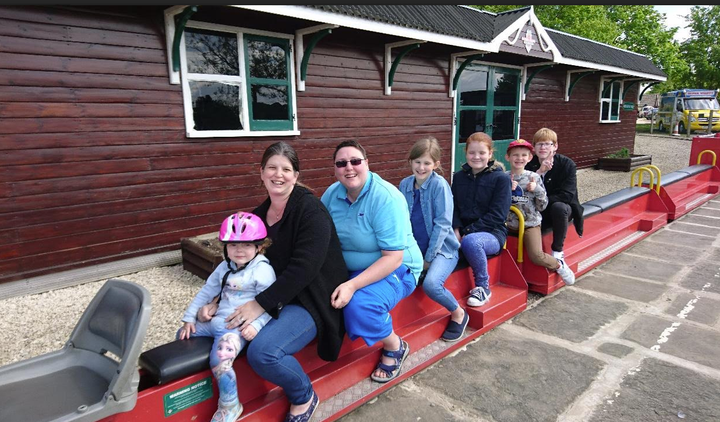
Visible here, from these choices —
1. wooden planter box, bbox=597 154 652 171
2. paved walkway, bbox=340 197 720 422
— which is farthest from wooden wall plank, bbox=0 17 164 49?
wooden planter box, bbox=597 154 652 171

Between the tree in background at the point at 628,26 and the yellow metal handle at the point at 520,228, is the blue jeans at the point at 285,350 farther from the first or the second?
the tree in background at the point at 628,26

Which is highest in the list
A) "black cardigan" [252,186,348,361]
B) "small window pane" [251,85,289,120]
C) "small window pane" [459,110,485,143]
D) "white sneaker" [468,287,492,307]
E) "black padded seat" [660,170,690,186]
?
"small window pane" [251,85,289,120]

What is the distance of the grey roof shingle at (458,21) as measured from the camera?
19.2ft

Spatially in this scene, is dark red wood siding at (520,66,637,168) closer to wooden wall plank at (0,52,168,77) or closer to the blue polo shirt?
wooden wall plank at (0,52,168,77)

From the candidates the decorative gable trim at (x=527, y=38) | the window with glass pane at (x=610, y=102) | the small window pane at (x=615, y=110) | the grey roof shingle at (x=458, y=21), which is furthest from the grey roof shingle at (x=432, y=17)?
the small window pane at (x=615, y=110)

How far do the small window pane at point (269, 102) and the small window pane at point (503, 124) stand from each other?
5.26 metres

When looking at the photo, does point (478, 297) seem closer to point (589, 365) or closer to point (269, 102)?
point (589, 365)

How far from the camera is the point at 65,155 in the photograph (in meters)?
4.32

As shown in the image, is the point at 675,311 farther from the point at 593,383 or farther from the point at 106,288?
the point at 106,288

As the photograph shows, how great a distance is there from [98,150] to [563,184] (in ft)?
15.0

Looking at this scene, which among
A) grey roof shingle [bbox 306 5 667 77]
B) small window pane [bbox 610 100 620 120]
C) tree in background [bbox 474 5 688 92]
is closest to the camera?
grey roof shingle [bbox 306 5 667 77]

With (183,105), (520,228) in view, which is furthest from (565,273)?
(183,105)

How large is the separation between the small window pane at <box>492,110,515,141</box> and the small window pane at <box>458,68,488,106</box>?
0.58 metres

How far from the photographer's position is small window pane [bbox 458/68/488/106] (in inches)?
343
